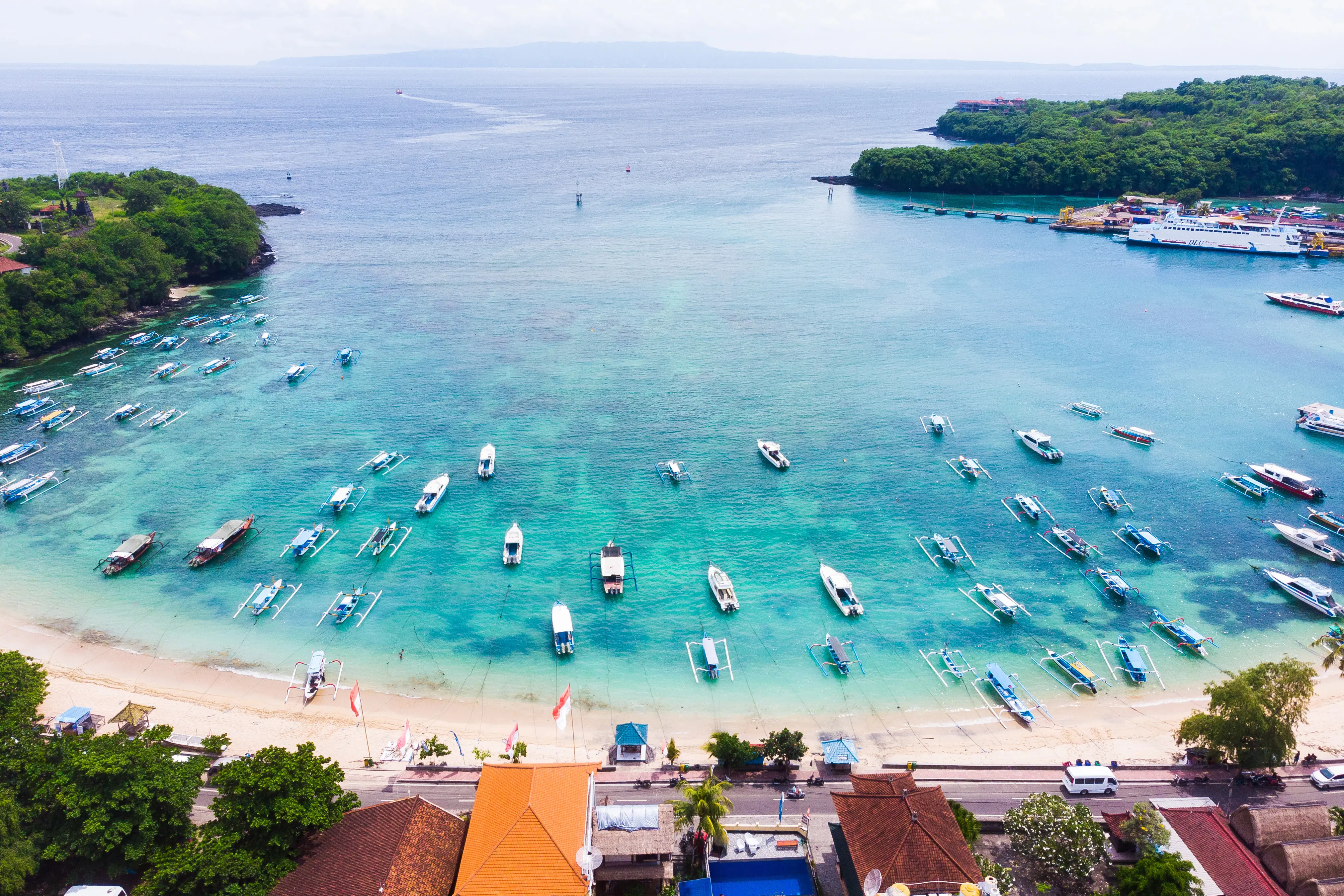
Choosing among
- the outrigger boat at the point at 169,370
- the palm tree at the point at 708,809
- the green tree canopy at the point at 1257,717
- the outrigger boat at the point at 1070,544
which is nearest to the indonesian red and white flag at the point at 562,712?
the palm tree at the point at 708,809

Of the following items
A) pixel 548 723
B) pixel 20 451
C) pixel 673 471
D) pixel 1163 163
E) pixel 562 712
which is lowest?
pixel 548 723

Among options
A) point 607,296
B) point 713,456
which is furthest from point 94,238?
point 713,456

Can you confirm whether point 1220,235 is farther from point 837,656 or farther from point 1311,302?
point 837,656

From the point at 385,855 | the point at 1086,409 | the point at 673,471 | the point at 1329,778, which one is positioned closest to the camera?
the point at 385,855

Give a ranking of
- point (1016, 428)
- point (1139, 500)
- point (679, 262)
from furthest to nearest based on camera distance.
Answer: point (679, 262) → point (1016, 428) → point (1139, 500)

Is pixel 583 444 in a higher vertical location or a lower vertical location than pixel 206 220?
lower

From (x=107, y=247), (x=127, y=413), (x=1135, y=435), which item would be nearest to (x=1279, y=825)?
(x=1135, y=435)

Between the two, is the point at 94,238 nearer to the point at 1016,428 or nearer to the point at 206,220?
the point at 206,220
